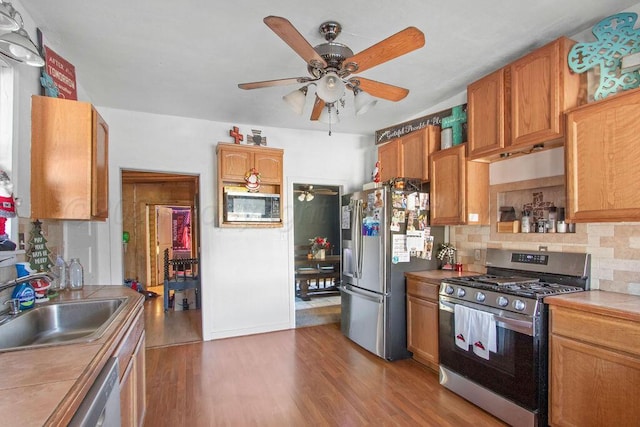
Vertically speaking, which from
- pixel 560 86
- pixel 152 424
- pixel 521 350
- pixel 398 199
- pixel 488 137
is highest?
pixel 560 86

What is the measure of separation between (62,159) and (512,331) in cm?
300

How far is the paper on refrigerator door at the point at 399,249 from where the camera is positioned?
314 cm

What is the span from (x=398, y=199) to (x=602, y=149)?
5.13ft

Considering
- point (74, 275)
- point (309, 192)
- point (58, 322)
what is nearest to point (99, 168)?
point (74, 275)

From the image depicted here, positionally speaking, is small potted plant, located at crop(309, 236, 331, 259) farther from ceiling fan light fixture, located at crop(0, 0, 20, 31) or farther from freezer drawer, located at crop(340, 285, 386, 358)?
ceiling fan light fixture, located at crop(0, 0, 20, 31)

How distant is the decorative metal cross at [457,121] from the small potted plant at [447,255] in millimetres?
1061

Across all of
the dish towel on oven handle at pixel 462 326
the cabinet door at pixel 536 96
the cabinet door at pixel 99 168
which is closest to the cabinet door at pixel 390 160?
the cabinet door at pixel 536 96

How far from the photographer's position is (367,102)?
2.23m

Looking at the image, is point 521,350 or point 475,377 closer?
point 521,350

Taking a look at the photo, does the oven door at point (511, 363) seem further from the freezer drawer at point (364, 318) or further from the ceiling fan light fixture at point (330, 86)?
the ceiling fan light fixture at point (330, 86)

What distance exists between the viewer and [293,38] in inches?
63.1

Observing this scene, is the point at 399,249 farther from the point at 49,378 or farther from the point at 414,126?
the point at 49,378

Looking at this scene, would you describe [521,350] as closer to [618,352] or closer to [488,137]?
[618,352]

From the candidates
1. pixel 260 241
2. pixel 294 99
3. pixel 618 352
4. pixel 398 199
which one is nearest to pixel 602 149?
pixel 618 352
